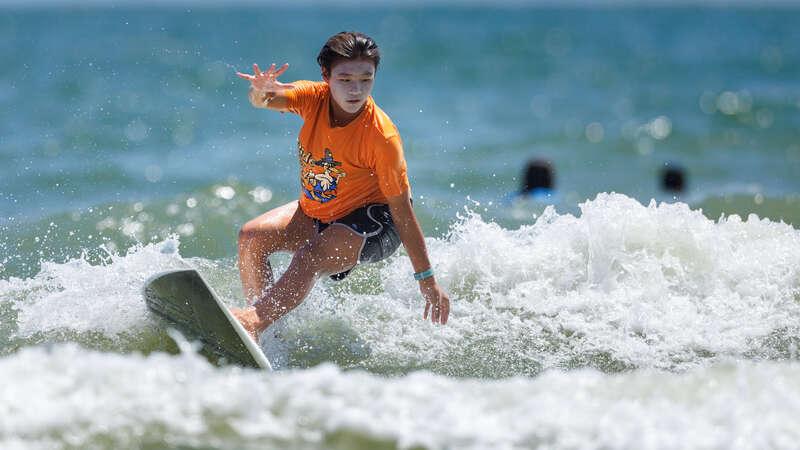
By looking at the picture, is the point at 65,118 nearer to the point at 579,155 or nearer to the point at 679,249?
the point at 579,155

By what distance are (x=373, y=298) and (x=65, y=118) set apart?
1087cm

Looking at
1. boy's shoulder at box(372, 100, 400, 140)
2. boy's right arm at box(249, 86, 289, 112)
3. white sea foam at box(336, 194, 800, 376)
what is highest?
boy's right arm at box(249, 86, 289, 112)

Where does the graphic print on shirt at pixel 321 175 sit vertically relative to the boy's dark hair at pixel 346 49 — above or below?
below

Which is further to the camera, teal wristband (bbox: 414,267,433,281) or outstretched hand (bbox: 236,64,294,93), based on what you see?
outstretched hand (bbox: 236,64,294,93)

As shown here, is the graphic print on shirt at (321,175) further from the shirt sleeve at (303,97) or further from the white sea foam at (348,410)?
the white sea foam at (348,410)

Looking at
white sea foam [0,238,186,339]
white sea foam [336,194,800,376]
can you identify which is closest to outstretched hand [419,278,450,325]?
white sea foam [336,194,800,376]

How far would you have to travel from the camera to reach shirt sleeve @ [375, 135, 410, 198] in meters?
4.57

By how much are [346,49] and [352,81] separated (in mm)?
152

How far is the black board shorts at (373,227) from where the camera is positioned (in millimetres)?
4895

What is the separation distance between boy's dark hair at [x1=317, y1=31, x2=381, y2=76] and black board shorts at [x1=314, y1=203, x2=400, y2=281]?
73 centimetres

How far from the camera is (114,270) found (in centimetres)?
541

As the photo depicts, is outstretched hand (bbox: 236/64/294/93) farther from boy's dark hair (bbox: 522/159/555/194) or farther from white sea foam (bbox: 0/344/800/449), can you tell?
boy's dark hair (bbox: 522/159/555/194)

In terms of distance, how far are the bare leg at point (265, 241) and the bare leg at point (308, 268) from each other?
0.20m

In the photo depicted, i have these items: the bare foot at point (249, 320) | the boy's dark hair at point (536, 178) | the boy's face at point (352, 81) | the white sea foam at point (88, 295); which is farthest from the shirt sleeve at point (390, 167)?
the boy's dark hair at point (536, 178)
